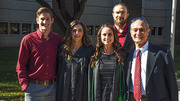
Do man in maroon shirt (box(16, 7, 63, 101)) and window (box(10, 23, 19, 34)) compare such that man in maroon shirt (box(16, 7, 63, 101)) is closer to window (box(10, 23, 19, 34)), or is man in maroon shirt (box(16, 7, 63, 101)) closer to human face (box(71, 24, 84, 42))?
human face (box(71, 24, 84, 42))

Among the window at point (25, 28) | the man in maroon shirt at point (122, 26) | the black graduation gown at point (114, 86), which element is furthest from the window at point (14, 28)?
the black graduation gown at point (114, 86)

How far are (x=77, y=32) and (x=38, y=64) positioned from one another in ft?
2.51

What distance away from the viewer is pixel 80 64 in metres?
3.53

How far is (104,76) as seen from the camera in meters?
3.38

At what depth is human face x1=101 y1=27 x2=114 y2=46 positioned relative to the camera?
136 inches

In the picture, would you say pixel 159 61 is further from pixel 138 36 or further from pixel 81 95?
pixel 81 95

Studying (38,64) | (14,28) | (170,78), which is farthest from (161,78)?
(14,28)

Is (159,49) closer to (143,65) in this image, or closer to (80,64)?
(143,65)

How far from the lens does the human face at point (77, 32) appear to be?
3.62m

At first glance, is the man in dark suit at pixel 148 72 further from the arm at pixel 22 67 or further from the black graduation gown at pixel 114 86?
the arm at pixel 22 67

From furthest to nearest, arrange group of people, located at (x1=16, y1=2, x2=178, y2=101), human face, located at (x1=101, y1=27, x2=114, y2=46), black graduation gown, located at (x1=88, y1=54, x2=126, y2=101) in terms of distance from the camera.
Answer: human face, located at (x1=101, y1=27, x2=114, y2=46)
black graduation gown, located at (x1=88, y1=54, x2=126, y2=101)
group of people, located at (x1=16, y1=2, x2=178, y2=101)

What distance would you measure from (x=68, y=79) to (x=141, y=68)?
1134 millimetres

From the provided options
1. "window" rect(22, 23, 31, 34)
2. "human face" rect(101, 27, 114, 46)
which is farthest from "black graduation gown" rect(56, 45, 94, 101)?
"window" rect(22, 23, 31, 34)

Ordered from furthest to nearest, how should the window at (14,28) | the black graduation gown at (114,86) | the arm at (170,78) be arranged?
the window at (14,28)
the black graduation gown at (114,86)
the arm at (170,78)
